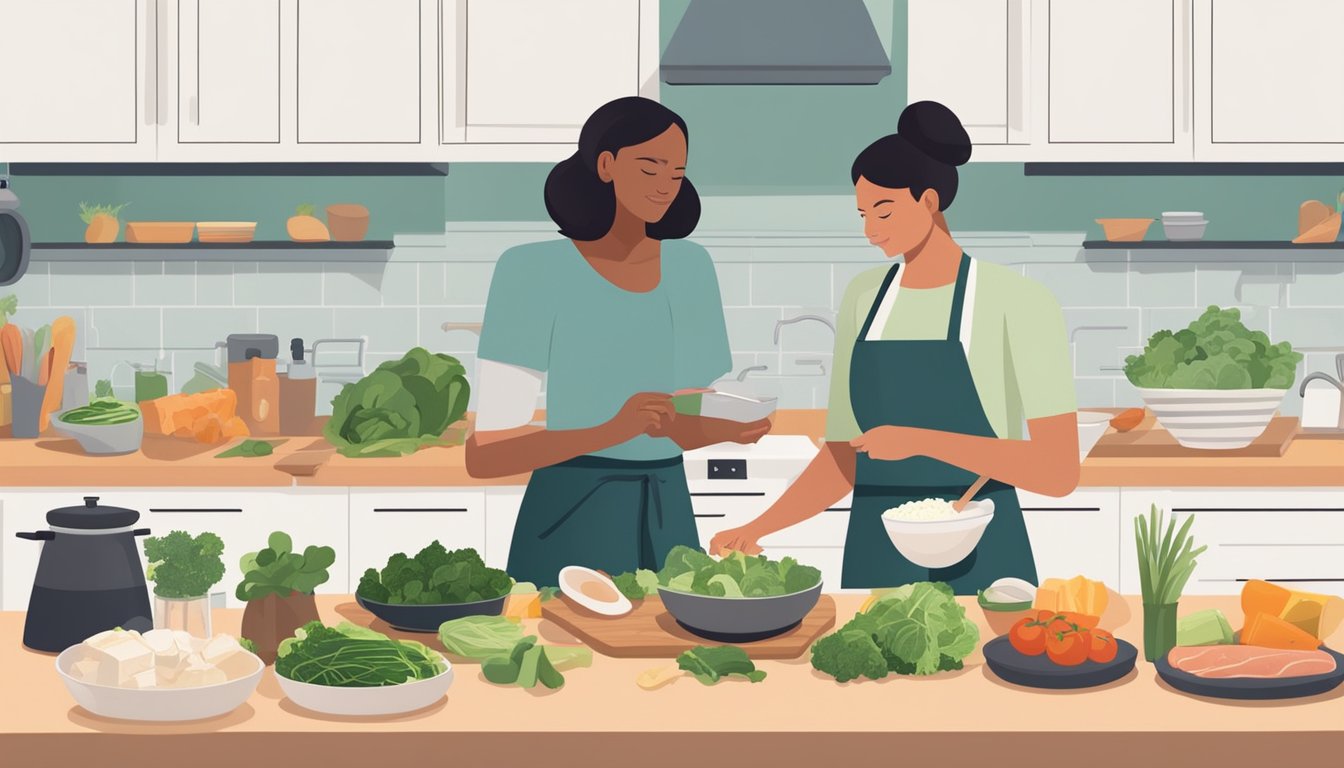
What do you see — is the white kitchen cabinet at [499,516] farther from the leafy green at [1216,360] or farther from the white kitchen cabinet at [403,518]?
the leafy green at [1216,360]

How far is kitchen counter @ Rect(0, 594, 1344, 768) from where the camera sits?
5.23 feet

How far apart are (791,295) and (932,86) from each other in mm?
843

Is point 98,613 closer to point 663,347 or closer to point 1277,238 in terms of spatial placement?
point 663,347

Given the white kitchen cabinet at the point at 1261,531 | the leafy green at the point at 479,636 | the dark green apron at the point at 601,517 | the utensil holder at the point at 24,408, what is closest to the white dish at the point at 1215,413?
the white kitchen cabinet at the point at 1261,531

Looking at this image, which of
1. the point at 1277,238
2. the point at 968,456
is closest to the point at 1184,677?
the point at 968,456

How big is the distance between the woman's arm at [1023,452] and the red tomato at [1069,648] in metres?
0.68

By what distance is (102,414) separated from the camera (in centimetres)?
378

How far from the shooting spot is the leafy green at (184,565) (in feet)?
5.86

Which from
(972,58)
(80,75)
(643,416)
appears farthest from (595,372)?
(80,75)

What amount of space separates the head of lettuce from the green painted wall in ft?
2.32

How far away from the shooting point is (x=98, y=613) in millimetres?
1923

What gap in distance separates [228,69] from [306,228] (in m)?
0.57

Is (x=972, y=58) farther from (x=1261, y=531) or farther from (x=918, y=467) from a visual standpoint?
(x=918, y=467)

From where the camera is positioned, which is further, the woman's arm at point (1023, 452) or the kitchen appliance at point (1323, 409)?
the kitchen appliance at point (1323, 409)
